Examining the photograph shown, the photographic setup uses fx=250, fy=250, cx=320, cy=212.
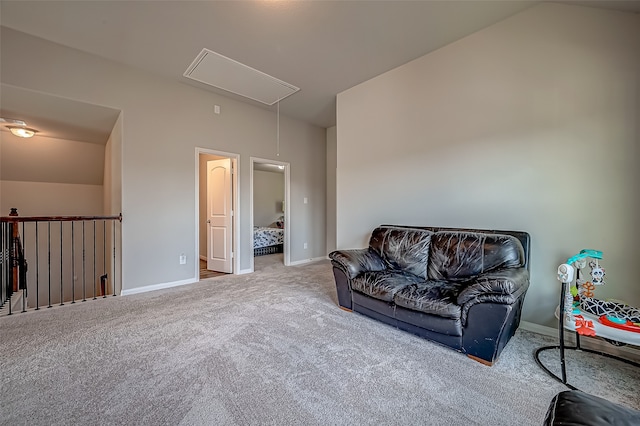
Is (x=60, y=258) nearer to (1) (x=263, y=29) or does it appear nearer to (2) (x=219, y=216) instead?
(2) (x=219, y=216)

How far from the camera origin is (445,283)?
7.80ft

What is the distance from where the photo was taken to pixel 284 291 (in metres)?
3.42

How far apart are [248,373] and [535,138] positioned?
313cm

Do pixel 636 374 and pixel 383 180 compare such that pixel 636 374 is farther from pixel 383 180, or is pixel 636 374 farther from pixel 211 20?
pixel 211 20

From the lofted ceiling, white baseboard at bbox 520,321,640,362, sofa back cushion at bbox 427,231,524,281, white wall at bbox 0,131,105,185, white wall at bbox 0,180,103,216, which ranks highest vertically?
the lofted ceiling

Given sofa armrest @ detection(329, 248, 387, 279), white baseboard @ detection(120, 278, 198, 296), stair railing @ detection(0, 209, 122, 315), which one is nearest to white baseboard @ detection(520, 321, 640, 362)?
sofa armrest @ detection(329, 248, 387, 279)

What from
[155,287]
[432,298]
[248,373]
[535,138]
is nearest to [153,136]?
[155,287]

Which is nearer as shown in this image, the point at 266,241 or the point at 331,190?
the point at 331,190

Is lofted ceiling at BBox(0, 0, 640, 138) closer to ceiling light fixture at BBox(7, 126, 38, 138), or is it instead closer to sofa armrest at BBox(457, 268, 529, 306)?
ceiling light fixture at BBox(7, 126, 38, 138)

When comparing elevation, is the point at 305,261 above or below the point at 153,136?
below

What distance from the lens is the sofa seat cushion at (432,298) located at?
6.29 ft

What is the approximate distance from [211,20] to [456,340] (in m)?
3.64

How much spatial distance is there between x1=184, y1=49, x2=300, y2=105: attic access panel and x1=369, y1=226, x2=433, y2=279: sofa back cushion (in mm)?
2691

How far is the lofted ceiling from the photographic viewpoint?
2.33 meters
